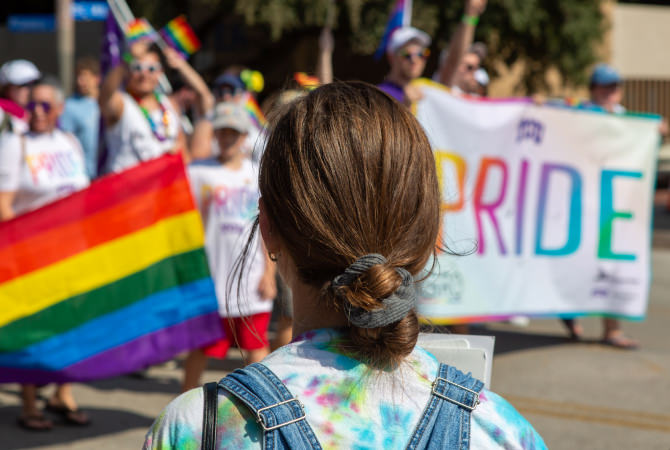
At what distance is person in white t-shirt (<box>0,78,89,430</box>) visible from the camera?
4.66m

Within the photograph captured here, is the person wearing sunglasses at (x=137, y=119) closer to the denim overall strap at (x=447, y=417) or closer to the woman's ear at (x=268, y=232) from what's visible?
the woman's ear at (x=268, y=232)

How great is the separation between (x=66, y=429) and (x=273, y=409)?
3.90 metres

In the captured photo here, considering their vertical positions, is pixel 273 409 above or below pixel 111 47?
below

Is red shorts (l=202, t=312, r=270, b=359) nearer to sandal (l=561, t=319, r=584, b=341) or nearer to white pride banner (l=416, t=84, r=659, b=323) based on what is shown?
white pride banner (l=416, t=84, r=659, b=323)

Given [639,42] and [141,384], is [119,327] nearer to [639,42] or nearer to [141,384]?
[141,384]

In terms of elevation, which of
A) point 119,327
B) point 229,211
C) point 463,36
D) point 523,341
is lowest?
point 523,341

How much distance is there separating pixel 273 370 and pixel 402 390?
18 cm

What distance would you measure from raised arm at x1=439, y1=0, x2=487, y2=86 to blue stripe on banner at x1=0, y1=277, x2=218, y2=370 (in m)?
2.39

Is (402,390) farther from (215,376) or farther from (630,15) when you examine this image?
(630,15)

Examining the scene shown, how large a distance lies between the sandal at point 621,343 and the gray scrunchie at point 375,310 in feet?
19.3

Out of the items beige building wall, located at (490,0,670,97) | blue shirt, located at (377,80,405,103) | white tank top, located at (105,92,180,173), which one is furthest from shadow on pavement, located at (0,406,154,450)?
beige building wall, located at (490,0,670,97)

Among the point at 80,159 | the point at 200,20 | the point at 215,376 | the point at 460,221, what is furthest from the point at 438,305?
the point at 200,20

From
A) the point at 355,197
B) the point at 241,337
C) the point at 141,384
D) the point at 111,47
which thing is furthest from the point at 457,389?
the point at 111,47

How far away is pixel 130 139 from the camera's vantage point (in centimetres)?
526
